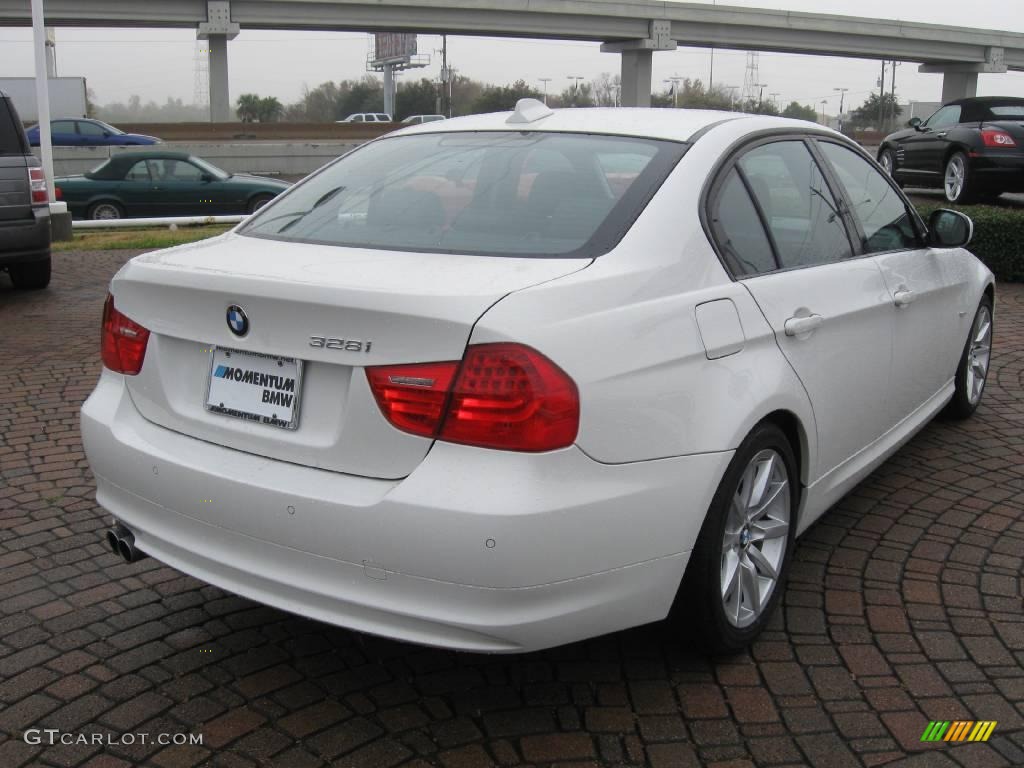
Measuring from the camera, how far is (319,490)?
9.05 ft

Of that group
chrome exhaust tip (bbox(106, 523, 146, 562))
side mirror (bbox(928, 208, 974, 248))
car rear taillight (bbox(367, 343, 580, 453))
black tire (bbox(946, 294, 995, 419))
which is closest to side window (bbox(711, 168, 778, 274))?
car rear taillight (bbox(367, 343, 580, 453))

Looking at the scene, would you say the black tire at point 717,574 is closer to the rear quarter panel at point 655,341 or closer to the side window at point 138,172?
the rear quarter panel at point 655,341

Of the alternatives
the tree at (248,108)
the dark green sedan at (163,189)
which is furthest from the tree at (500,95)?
the dark green sedan at (163,189)

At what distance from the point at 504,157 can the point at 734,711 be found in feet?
6.35

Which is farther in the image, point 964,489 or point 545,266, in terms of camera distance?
point 964,489

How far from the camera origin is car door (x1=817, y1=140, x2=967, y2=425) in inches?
171

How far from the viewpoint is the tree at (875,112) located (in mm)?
97500

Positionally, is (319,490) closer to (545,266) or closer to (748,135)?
(545,266)

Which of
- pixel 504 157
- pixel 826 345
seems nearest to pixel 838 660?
pixel 826 345

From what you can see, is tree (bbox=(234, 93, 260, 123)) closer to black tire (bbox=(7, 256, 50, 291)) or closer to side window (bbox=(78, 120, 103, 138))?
side window (bbox=(78, 120, 103, 138))

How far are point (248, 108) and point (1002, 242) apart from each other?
313 feet

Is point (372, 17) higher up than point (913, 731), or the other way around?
point (372, 17)

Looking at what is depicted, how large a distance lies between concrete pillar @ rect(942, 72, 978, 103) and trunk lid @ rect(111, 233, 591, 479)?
7009 cm

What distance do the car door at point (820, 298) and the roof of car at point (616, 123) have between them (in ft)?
0.62
